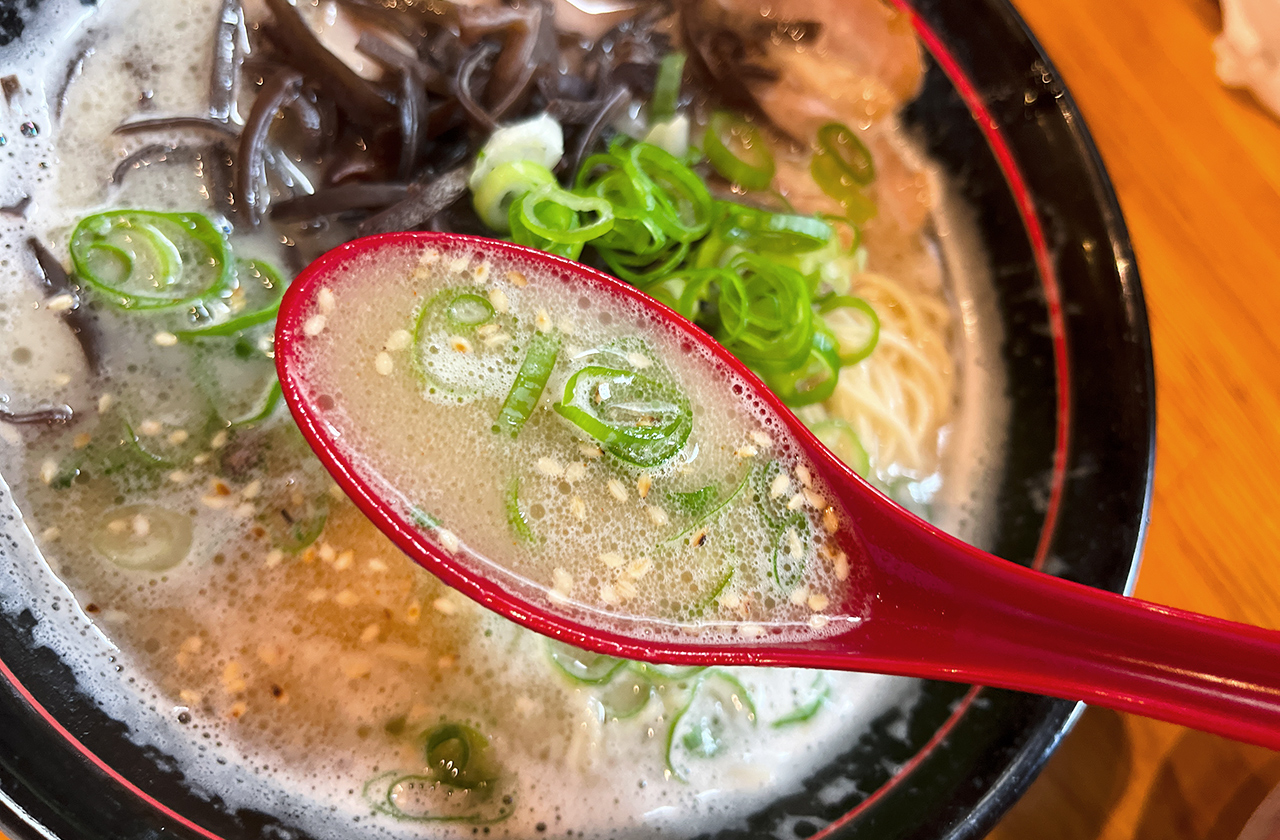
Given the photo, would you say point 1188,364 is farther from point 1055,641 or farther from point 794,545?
point 794,545

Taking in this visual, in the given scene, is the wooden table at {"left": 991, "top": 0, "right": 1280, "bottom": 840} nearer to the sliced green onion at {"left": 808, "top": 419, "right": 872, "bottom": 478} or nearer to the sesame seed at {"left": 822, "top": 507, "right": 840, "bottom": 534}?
the sliced green onion at {"left": 808, "top": 419, "right": 872, "bottom": 478}

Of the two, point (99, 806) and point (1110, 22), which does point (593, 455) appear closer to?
point (99, 806)

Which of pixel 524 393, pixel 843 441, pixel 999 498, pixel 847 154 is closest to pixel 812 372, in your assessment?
pixel 843 441

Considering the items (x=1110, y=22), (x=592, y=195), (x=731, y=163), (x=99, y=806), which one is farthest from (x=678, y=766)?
(x=1110, y=22)

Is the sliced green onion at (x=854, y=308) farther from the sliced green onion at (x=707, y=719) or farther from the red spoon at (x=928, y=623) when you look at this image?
the sliced green onion at (x=707, y=719)

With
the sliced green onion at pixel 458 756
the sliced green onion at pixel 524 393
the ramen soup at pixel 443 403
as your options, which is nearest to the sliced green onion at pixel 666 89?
the ramen soup at pixel 443 403
